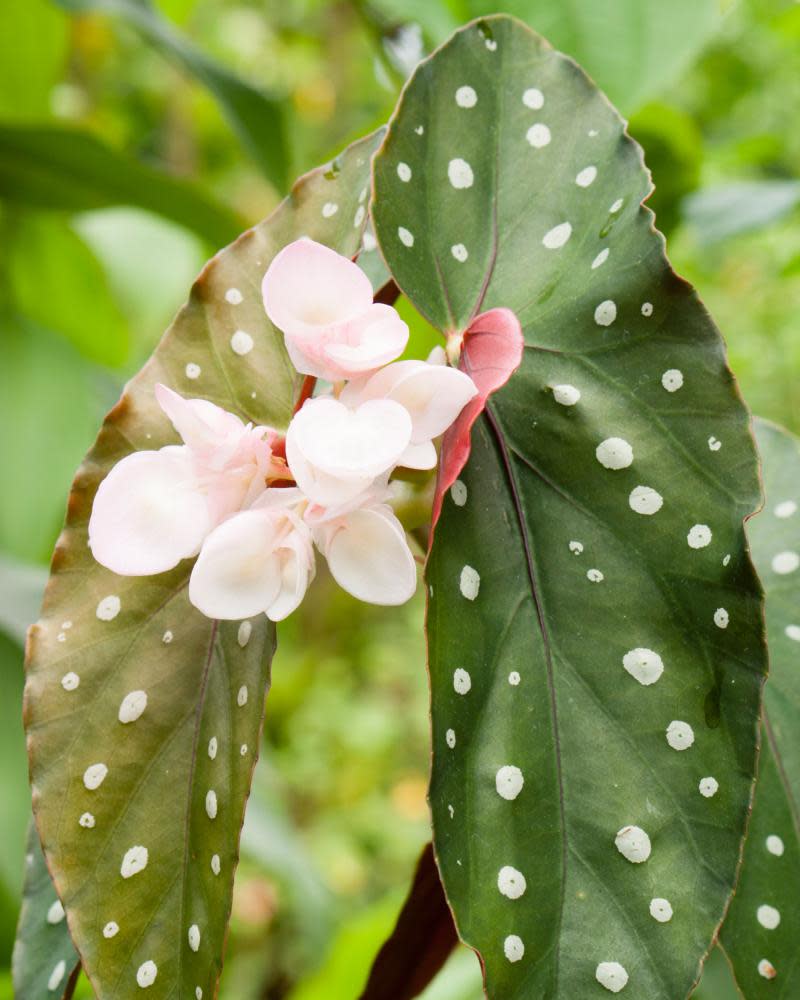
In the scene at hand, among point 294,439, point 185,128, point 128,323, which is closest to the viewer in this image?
point 294,439

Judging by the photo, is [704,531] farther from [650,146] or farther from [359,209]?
[650,146]

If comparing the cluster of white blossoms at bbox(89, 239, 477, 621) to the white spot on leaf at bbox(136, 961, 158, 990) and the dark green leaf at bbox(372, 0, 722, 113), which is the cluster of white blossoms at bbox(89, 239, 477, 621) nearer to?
the white spot on leaf at bbox(136, 961, 158, 990)

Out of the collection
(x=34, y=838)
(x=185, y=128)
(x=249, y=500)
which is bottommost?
(x=34, y=838)

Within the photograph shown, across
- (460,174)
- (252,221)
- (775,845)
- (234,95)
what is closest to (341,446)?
(460,174)

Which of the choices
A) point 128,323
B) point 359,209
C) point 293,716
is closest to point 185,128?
point 128,323

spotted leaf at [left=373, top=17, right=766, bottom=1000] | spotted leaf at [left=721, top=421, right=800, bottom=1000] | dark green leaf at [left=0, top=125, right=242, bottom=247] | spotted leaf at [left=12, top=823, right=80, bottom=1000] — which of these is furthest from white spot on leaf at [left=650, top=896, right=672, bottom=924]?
dark green leaf at [left=0, top=125, right=242, bottom=247]
